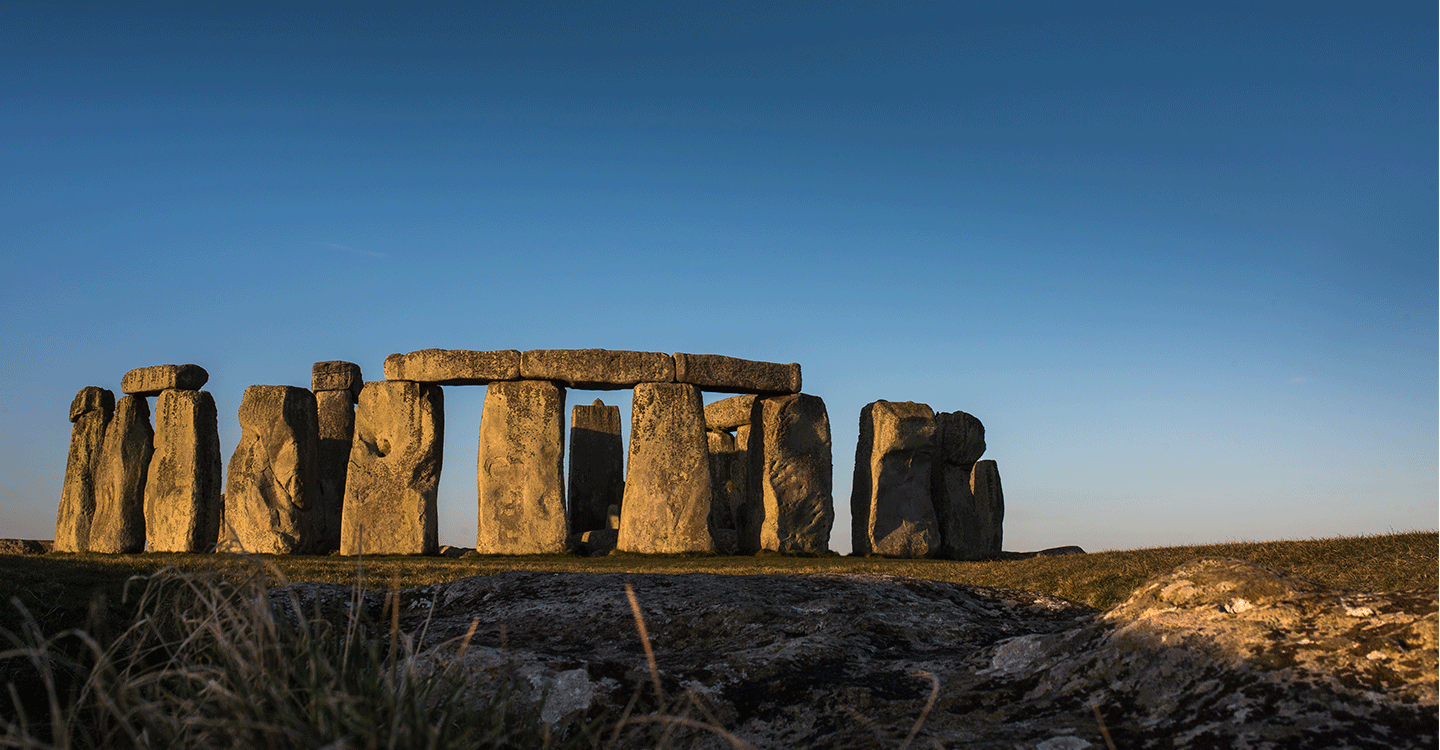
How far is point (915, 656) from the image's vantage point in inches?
99.3

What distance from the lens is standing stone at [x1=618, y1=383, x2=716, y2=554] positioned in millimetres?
16844

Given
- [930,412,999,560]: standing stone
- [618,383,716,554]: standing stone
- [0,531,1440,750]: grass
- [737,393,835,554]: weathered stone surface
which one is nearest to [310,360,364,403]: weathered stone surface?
[618,383,716,554]: standing stone

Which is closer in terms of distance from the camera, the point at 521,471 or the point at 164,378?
the point at 521,471

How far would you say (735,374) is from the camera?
17.6 m

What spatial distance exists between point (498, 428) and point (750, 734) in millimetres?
15734

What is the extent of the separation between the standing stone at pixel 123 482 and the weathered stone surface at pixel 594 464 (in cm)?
824

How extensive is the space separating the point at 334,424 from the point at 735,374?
824 cm

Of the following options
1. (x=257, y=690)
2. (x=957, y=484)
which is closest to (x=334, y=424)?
(x=957, y=484)

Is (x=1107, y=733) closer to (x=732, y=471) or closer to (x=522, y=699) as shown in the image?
(x=522, y=699)

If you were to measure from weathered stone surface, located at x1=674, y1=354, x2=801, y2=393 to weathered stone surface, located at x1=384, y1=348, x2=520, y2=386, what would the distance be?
2967mm

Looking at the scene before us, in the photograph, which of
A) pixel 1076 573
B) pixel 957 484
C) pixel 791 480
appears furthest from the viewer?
pixel 957 484

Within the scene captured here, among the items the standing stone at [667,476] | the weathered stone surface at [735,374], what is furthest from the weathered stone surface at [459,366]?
the weathered stone surface at [735,374]

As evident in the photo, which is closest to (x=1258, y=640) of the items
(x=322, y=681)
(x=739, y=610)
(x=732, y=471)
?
(x=739, y=610)

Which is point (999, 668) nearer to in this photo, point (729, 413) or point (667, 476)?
point (667, 476)
